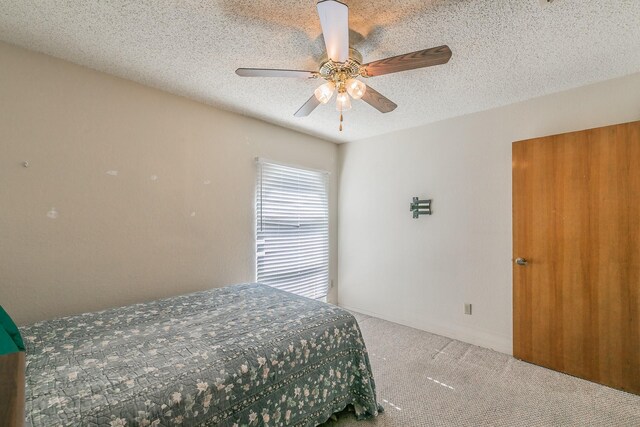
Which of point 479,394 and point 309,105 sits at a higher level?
point 309,105

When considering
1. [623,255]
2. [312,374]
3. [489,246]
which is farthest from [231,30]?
[623,255]

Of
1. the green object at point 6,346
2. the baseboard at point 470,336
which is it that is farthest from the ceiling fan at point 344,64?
the baseboard at point 470,336

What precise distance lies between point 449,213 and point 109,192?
317 cm

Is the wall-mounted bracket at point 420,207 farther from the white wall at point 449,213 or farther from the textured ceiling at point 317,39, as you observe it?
the textured ceiling at point 317,39

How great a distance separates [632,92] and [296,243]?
327 cm

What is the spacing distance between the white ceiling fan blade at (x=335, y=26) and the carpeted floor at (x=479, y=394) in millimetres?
2208

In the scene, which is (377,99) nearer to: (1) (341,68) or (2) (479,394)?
(1) (341,68)

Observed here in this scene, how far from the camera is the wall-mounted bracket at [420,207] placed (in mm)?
3146

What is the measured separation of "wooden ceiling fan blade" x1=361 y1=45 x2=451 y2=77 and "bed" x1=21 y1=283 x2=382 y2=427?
1567 mm

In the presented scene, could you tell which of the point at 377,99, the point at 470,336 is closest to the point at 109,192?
the point at 377,99

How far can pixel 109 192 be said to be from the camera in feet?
7.07

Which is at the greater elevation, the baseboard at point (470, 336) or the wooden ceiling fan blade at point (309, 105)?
the wooden ceiling fan blade at point (309, 105)

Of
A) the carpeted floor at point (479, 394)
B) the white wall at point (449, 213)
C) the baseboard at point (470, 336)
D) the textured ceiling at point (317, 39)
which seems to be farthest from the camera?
the baseboard at point (470, 336)

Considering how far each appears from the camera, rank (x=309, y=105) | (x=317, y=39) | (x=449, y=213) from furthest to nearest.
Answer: (x=449, y=213) → (x=309, y=105) → (x=317, y=39)
